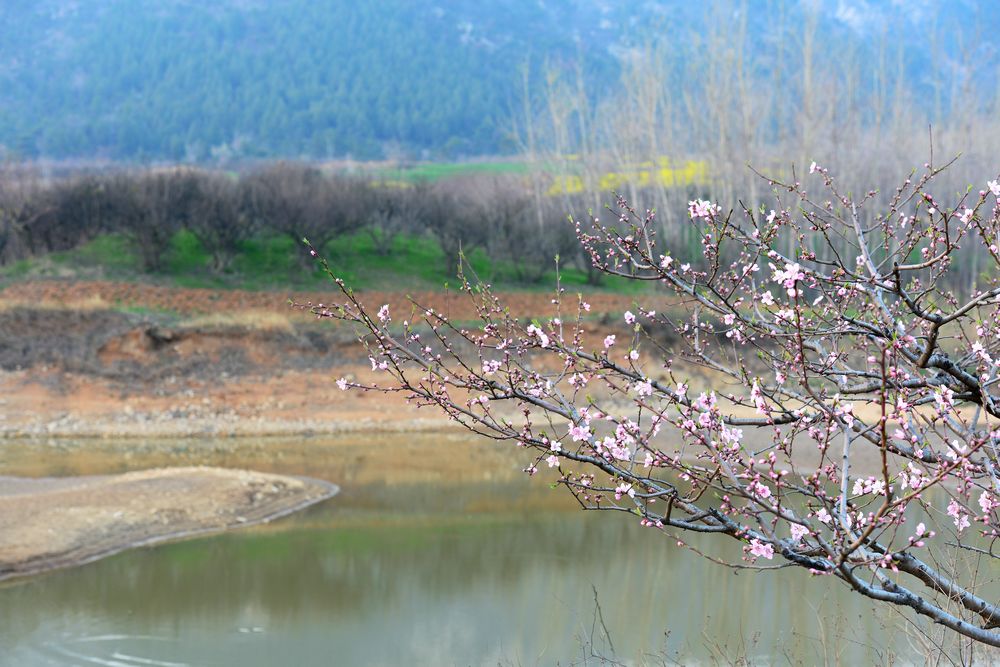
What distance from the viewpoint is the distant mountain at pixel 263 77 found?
96.0 m

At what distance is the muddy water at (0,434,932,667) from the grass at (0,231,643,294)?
596 inches

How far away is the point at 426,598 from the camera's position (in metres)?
11.9

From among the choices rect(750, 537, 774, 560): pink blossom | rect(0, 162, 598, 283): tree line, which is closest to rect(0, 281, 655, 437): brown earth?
rect(0, 162, 598, 283): tree line

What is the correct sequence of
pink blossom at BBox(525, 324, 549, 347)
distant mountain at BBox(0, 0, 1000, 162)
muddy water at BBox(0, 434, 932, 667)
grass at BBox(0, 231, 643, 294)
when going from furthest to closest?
1. distant mountain at BBox(0, 0, 1000, 162)
2. grass at BBox(0, 231, 643, 294)
3. muddy water at BBox(0, 434, 932, 667)
4. pink blossom at BBox(525, 324, 549, 347)

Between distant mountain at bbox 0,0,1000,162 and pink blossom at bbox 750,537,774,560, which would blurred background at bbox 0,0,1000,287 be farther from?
distant mountain at bbox 0,0,1000,162

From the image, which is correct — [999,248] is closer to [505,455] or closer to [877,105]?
[505,455]

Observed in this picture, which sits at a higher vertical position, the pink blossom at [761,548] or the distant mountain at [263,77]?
the distant mountain at [263,77]

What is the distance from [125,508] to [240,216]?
2049cm

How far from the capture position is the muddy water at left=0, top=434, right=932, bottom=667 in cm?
988

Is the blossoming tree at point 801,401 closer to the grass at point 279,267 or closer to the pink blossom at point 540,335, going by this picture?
the pink blossom at point 540,335

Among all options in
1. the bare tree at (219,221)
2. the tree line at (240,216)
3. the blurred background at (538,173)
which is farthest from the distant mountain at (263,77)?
the bare tree at (219,221)

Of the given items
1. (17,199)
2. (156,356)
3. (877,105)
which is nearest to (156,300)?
(156,356)

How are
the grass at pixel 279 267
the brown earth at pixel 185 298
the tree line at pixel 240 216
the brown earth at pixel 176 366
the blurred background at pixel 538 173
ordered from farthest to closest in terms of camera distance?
1. the blurred background at pixel 538 173
2. the tree line at pixel 240 216
3. the grass at pixel 279 267
4. the brown earth at pixel 185 298
5. the brown earth at pixel 176 366

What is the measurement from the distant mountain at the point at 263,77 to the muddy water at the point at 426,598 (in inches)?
2945
